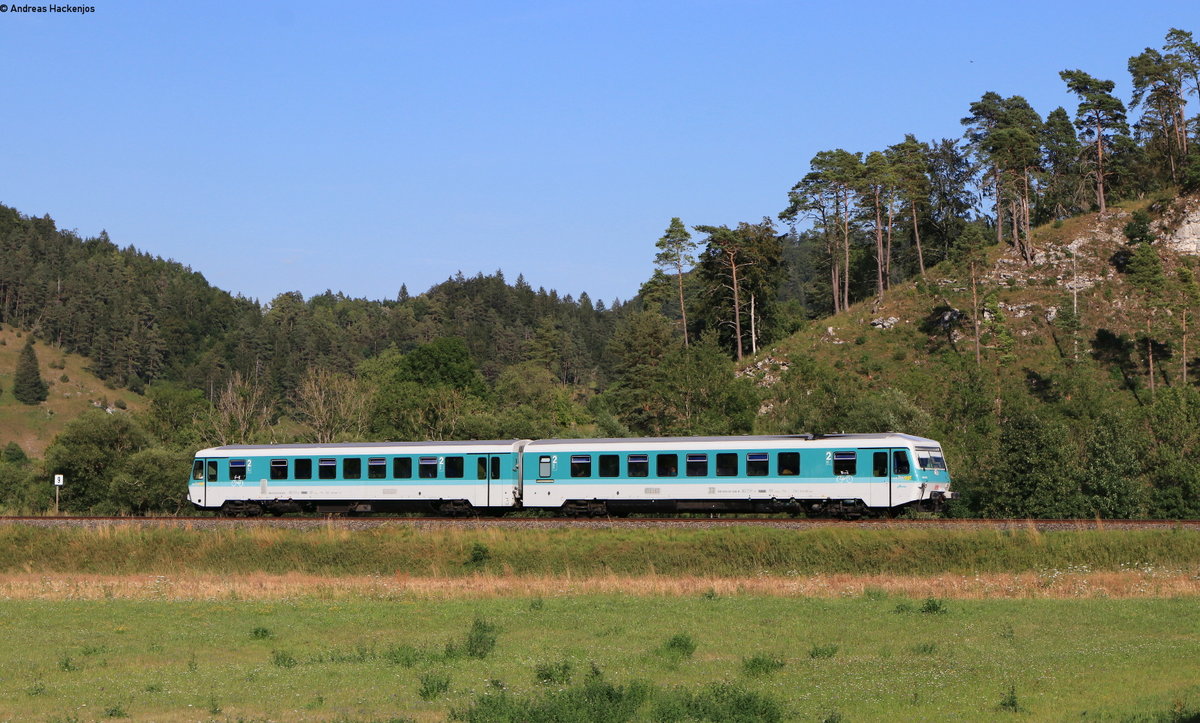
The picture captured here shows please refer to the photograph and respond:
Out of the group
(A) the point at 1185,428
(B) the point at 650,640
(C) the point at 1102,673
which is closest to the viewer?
(C) the point at 1102,673

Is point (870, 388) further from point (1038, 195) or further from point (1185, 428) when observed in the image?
point (1038, 195)

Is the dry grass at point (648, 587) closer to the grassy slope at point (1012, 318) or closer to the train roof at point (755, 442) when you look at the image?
the train roof at point (755, 442)

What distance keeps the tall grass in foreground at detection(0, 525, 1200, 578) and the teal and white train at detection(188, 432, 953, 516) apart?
447 cm

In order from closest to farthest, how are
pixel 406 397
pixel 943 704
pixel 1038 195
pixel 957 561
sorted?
pixel 943 704 → pixel 957 561 → pixel 406 397 → pixel 1038 195

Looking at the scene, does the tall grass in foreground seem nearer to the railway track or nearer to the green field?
the railway track

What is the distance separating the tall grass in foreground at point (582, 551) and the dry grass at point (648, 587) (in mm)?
1129

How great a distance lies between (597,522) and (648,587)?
30.1ft

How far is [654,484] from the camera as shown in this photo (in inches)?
1635

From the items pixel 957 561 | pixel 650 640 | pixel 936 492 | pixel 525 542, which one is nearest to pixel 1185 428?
pixel 936 492

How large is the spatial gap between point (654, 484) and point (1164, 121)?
88233mm

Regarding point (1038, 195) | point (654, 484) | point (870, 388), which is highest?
point (1038, 195)

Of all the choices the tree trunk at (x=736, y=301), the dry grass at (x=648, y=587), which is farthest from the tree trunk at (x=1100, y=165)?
the dry grass at (x=648, y=587)

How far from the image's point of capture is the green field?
15.6 meters

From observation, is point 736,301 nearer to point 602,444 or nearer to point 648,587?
point 602,444
